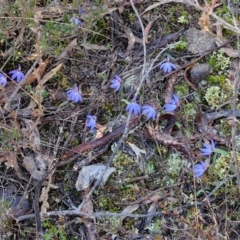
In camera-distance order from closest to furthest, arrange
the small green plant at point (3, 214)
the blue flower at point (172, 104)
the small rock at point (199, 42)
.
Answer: the small green plant at point (3, 214)
the blue flower at point (172, 104)
the small rock at point (199, 42)

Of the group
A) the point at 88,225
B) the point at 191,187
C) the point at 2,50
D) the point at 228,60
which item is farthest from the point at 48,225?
the point at 228,60

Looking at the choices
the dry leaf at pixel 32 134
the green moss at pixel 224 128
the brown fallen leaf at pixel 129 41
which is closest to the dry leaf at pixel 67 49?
the brown fallen leaf at pixel 129 41

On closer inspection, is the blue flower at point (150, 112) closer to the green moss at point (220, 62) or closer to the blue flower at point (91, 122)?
the blue flower at point (91, 122)

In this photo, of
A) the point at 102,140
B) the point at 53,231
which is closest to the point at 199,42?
the point at 102,140

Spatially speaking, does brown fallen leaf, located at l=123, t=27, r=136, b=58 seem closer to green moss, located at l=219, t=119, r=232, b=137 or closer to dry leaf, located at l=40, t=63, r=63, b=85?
dry leaf, located at l=40, t=63, r=63, b=85

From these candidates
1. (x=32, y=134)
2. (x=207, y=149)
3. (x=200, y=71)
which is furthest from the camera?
(x=200, y=71)

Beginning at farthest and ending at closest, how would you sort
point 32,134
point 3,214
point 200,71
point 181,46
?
point 181,46
point 200,71
point 32,134
point 3,214

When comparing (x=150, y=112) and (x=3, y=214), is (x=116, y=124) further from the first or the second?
(x=3, y=214)
